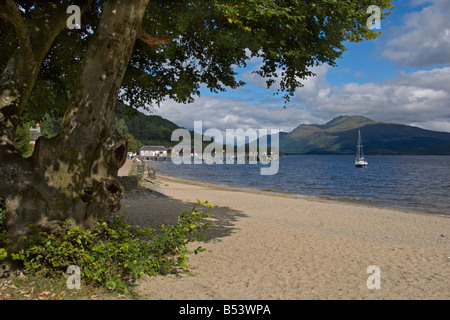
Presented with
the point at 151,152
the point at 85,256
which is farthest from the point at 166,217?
the point at 151,152

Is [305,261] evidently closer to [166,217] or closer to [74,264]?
[74,264]

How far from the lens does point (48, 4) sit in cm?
719

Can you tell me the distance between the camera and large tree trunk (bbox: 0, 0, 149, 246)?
5.80m

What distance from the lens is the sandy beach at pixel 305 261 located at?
6.36m

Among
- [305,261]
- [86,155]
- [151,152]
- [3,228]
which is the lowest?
[305,261]

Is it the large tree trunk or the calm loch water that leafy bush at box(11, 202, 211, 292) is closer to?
the large tree trunk

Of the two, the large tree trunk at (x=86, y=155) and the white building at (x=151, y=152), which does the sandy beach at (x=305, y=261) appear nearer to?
the large tree trunk at (x=86, y=155)

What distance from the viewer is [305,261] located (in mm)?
8383

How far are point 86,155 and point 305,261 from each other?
231 inches

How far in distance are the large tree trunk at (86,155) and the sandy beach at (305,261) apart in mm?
2009

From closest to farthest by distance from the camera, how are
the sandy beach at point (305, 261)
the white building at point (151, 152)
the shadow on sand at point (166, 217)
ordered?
the sandy beach at point (305, 261), the shadow on sand at point (166, 217), the white building at point (151, 152)

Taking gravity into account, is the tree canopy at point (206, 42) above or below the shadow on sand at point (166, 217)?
above

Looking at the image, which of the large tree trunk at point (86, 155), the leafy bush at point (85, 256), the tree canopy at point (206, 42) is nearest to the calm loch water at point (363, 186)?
the tree canopy at point (206, 42)

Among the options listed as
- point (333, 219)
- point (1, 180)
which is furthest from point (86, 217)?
point (333, 219)
